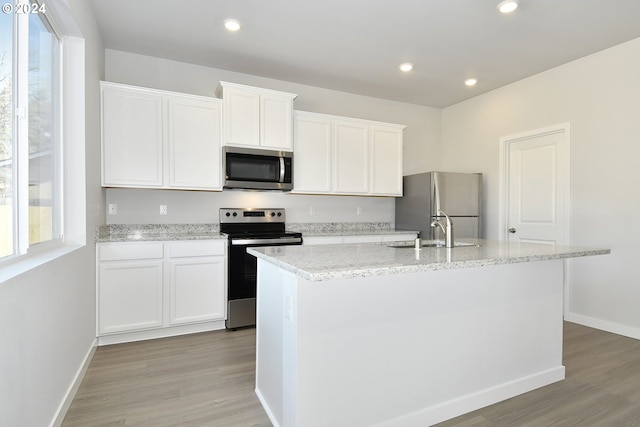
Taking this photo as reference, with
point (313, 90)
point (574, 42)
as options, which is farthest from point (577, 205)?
point (313, 90)

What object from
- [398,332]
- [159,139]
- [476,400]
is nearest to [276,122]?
[159,139]

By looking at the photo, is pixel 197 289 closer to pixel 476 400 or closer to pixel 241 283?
pixel 241 283

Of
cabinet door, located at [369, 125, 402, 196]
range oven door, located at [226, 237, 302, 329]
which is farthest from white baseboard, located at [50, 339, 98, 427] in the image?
cabinet door, located at [369, 125, 402, 196]

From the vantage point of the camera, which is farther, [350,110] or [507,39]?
[350,110]

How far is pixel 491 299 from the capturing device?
2076 mm

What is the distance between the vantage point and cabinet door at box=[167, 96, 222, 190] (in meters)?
3.32

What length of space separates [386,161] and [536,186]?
1.72 m

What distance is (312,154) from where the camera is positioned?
399cm

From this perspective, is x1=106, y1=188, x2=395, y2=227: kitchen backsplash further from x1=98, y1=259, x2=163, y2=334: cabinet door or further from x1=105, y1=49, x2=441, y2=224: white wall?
x1=98, y1=259, x2=163, y2=334: cabinet door

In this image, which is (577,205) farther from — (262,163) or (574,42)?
(262,163)

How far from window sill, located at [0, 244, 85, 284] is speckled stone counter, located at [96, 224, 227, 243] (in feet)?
3.10

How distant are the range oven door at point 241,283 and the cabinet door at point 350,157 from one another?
1.26 metres

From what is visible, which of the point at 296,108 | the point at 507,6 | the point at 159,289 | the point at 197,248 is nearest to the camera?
the point at 507,6

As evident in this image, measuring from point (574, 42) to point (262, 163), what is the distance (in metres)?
3.13
